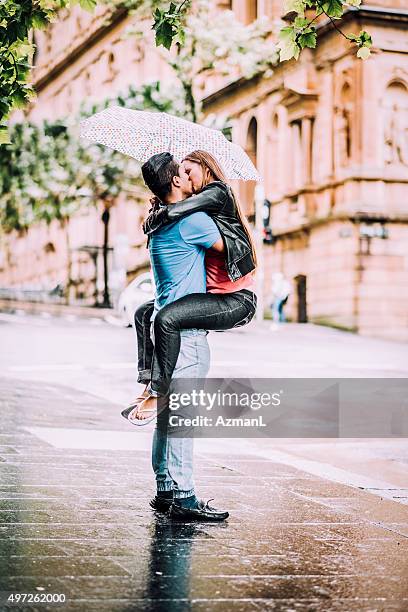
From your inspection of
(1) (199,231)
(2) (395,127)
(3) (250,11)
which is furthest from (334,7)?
(3) (250,11)

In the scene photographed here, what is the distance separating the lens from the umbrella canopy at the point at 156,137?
22.0 ft

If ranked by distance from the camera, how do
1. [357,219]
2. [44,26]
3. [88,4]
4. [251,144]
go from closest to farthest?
[88,4]
[44,26]
[357,219]
[251,144]

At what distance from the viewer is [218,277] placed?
19.7ft

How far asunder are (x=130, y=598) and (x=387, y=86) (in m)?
33.1

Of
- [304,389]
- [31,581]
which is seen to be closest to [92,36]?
[304,389]

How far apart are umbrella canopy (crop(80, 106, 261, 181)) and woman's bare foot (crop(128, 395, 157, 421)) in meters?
1.47

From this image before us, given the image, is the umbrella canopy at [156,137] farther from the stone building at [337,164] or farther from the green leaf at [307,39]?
the stone building at [337,164]

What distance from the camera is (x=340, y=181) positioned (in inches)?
1430

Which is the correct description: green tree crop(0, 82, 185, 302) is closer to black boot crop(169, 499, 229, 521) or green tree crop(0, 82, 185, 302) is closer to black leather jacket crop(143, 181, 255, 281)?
black leather jacket crop(143, 181, 255, 281)

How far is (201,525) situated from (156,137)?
224cm

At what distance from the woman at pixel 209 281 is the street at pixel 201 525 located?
766 mm

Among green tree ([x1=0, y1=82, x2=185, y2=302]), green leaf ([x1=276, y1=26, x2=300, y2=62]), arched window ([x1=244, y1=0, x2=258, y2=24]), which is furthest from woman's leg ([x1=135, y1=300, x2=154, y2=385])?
arched window ([x1=244, y1=0, x2=258, y2=24])

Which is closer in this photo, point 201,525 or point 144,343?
point 201,525

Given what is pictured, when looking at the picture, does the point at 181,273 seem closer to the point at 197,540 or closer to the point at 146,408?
the point at 146,408
